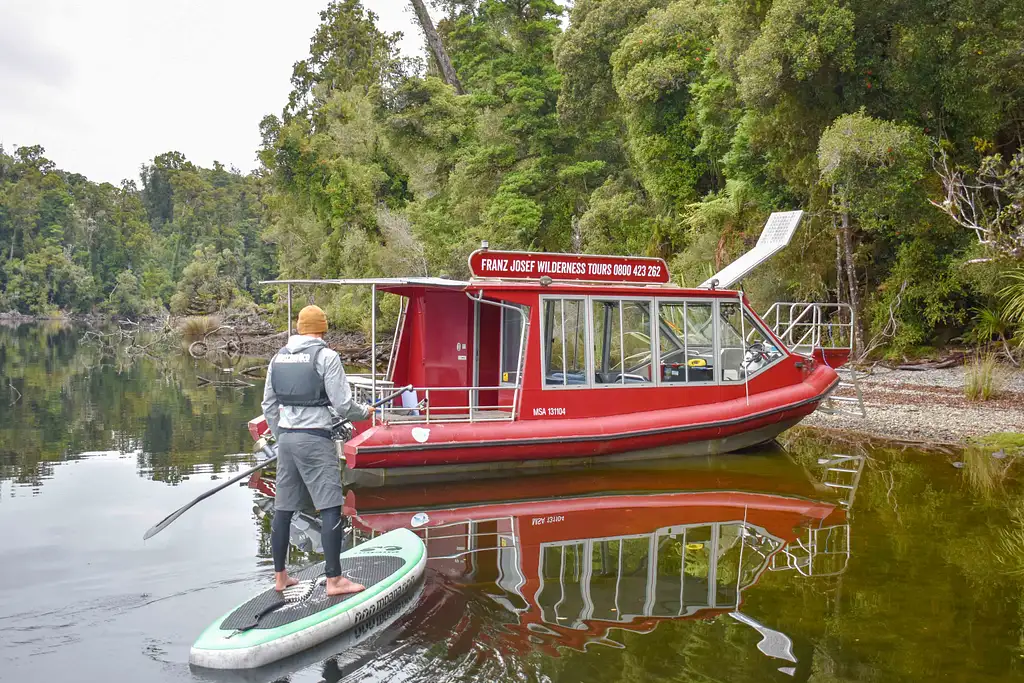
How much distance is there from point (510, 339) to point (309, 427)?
6.28m

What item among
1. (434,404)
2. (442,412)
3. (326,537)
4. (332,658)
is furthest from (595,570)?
(434,404)

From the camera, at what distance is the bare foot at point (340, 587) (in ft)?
20.2

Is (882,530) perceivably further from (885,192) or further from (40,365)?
(40,365)

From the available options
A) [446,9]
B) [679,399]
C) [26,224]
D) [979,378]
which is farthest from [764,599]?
[26,224]

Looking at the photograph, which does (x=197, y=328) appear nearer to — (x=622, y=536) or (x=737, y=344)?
(x=737, y=344)

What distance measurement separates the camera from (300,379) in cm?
603

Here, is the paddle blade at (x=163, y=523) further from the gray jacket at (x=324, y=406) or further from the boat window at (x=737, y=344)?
the boat window at (x=737, y=344)

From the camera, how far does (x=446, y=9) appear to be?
33.2m

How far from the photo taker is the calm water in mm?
5516

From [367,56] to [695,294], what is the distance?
134ft

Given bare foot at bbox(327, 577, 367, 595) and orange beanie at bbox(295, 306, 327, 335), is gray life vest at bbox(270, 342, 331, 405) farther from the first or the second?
bare foot at bbox(327, 577, 367, 595)

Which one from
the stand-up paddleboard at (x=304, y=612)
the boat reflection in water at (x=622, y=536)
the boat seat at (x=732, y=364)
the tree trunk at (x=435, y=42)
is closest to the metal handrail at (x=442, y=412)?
the boat reflection in water at (x=622, y=536)

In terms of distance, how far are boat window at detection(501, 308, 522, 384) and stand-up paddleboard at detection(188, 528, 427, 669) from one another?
519cm

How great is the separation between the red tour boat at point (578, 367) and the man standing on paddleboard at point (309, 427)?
399cm
